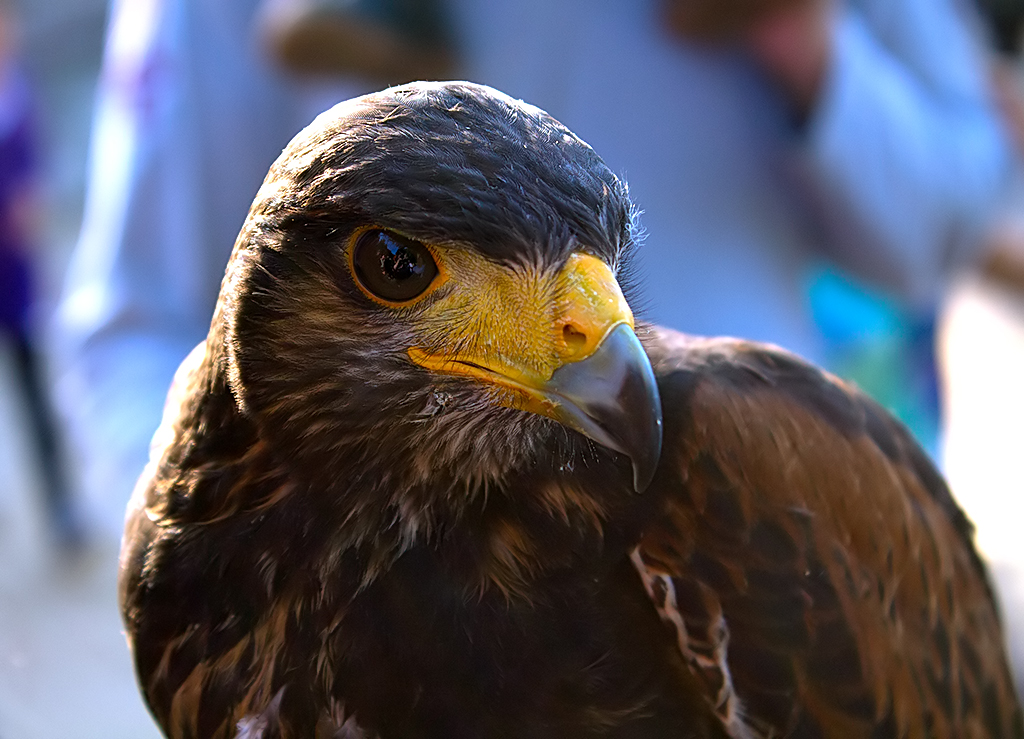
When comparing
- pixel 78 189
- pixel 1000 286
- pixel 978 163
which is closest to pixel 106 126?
pixel 978 163

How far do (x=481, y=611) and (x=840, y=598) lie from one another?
410 mm

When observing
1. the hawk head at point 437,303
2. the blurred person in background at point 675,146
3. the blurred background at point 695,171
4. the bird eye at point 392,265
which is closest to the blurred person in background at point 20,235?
the blurred background at point 695,171

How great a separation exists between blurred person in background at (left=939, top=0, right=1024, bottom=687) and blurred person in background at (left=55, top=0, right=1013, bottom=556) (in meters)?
0.36

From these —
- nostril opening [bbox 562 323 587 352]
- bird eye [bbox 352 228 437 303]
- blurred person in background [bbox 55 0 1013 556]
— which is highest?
blurred person in background [bbox 55 0 1013 556]

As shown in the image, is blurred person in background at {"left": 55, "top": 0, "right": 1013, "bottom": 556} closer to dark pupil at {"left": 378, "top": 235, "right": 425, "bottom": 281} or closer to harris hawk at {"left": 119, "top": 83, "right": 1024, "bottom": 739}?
harris hawk at {"left": 119, "top": 83, "right": 1024, "bottom": 739}

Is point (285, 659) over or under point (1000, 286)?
under

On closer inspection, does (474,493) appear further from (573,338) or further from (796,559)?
(796,559)

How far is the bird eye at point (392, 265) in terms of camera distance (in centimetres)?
80

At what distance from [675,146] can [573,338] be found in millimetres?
1292

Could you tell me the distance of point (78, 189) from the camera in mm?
6695

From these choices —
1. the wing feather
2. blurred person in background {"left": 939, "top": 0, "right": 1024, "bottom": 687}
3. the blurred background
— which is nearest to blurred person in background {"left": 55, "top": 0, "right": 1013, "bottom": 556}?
the blurred background

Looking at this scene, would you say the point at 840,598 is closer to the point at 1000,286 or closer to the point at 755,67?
the point at 755,67

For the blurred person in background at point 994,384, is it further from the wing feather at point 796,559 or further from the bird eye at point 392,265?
the bird eye at point 392,265

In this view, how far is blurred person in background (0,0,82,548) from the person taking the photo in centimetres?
313
